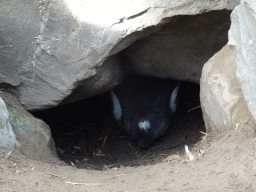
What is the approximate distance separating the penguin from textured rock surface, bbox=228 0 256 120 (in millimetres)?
1427

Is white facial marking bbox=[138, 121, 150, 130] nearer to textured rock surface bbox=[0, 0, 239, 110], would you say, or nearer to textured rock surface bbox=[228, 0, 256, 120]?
textured rock surface bbox=[0, 0, 239, 110]

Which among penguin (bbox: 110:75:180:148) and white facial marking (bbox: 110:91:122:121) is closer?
penguin (bbox: 110:75:180:148)

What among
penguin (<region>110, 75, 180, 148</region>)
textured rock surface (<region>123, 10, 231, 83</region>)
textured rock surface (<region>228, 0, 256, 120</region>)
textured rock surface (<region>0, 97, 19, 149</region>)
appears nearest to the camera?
textured rock surface (<region>228, 0, 256, 120</region>)

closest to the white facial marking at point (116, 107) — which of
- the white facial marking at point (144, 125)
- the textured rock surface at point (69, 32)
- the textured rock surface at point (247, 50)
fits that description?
the white facial marking at point (144, 125)

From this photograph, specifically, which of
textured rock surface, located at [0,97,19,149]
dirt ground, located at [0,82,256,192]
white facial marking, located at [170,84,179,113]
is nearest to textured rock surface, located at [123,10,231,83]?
white facial marking, located at [170,84,179,113]

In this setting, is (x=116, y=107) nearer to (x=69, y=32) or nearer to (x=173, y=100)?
(x=173, y=100)

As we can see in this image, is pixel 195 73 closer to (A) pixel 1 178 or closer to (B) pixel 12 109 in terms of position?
(B) pixel 12 109

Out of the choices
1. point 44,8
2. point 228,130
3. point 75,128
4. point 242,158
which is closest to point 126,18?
point 44,8

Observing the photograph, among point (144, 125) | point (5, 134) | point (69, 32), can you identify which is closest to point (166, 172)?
point (5, 134)

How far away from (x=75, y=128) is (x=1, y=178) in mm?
1617

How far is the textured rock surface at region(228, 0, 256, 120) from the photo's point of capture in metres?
1.29

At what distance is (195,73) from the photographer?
8.18 feet

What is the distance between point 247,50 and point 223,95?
0.37 metres

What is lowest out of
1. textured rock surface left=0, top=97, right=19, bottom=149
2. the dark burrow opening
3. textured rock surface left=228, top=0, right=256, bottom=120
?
the dark burrow opening
